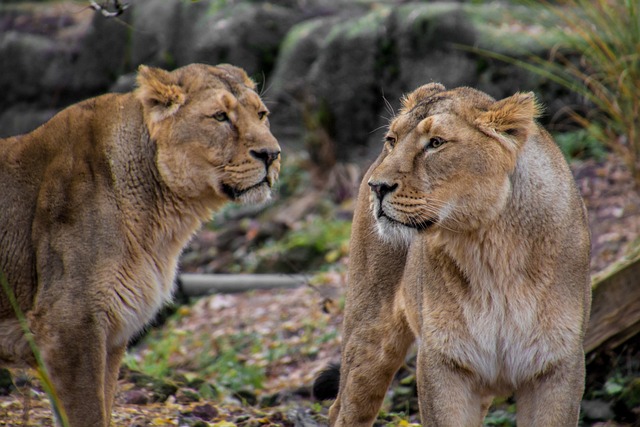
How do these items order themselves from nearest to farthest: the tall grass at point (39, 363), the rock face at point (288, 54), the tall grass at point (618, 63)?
the tall grass at point (39, 363), the tall grass at point (618, 63), the rock face at point (288, 54)

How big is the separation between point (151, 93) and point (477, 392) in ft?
7.62

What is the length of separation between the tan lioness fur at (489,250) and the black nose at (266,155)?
0.76 metres

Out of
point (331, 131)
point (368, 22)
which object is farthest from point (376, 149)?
point (368, 22)

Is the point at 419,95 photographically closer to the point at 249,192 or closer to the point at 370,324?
the point at 249,192

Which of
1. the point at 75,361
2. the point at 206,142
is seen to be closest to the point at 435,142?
the point at 206,142

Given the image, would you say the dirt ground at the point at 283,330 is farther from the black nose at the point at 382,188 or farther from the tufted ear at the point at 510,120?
the tufted ear at the point at 510,120

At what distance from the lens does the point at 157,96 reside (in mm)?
4887

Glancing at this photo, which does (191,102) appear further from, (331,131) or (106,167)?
(331,131)

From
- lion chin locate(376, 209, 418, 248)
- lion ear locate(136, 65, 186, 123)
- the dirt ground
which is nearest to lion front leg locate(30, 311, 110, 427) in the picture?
the dirt ground

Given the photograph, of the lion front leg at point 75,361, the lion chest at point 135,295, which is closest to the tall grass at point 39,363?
the lion front leg at point 75,361

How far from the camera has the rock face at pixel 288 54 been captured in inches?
475

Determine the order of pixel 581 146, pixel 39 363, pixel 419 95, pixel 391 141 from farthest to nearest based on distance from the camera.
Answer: pixel 581 146, pixel 419 95, pixel 391 141, pixel 39 363

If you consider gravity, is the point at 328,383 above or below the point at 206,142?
below

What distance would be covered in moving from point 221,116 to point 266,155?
330mm
